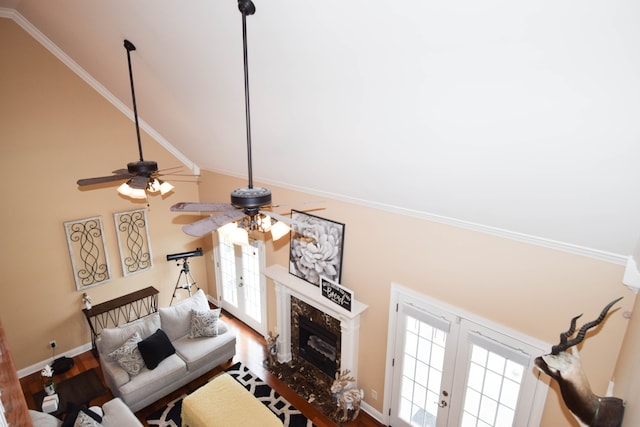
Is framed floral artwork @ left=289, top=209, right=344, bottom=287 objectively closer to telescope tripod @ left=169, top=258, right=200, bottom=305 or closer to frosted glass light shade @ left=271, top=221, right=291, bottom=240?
frosted glass light shade @ left=271, top=221, right=291, bottom=240

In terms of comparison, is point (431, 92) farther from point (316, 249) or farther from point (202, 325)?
point (202, 325)

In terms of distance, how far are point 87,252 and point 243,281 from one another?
2637 mm

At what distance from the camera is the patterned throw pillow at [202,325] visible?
18.6 feet

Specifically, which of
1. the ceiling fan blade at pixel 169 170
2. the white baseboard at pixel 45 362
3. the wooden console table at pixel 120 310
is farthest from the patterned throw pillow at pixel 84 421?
the ceiling fan blade at pixel 169 170

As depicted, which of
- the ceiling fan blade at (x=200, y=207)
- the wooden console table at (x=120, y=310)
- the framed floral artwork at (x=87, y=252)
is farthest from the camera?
the wooden console table at (x=120, y=310)

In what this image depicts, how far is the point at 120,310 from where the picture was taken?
20.6 feet

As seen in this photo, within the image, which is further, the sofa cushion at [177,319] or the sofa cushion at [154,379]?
the sofa cushion at [177,319]

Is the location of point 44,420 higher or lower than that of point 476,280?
lower

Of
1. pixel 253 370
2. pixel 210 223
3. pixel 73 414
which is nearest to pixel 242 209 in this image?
pixel 210 223

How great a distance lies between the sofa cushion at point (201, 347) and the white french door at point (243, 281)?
2.62 ft

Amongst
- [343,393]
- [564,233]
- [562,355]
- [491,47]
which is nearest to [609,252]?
[564,233]

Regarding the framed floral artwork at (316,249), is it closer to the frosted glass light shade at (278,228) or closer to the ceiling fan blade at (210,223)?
the frosted glass light shade at (278,228)

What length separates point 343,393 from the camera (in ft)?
15.5

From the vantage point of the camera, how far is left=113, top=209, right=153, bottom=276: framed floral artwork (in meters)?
6.14
